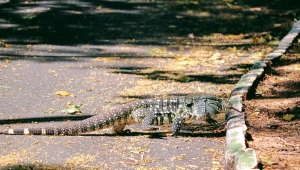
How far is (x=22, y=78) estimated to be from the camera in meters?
10.2

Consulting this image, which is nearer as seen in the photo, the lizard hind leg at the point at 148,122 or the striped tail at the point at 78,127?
the striped tail at the point at 78,127

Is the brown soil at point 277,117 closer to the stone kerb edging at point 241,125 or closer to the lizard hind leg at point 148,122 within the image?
the stone kerb edging at point 241,125

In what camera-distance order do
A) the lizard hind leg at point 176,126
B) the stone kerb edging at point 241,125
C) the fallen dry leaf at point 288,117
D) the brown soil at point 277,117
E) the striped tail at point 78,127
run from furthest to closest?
the fallen dry leaf at point 288,117 < the lizard hind leg at point 176,126 < the striped tail at point 78,127 < the brown soil at point 277,117 < the stone kerb edging at point 241,125

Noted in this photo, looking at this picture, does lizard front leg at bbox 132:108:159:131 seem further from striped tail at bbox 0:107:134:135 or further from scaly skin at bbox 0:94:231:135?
striped tail at bbox 0:107:134:135

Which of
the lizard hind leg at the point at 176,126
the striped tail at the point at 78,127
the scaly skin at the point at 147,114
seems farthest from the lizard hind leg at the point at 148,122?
the striped tail at the point at 78,127

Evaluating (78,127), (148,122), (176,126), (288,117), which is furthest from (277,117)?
(78,127)

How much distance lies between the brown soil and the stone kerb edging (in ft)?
0.47

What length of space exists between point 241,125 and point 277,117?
1157 mm

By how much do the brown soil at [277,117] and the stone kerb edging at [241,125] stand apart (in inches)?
5.6

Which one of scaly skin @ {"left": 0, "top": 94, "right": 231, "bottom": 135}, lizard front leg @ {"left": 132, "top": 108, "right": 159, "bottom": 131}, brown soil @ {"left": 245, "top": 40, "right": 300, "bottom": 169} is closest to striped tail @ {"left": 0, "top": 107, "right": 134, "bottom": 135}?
scaly skin @ {"left": 0, "top": 94, "right": 231, "bottom": 135}

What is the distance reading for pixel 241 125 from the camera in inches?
278

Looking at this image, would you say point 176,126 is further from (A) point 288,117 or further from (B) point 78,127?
(A) point 288,117

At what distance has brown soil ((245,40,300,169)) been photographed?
647 cm

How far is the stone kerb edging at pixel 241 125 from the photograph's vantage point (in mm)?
5781
